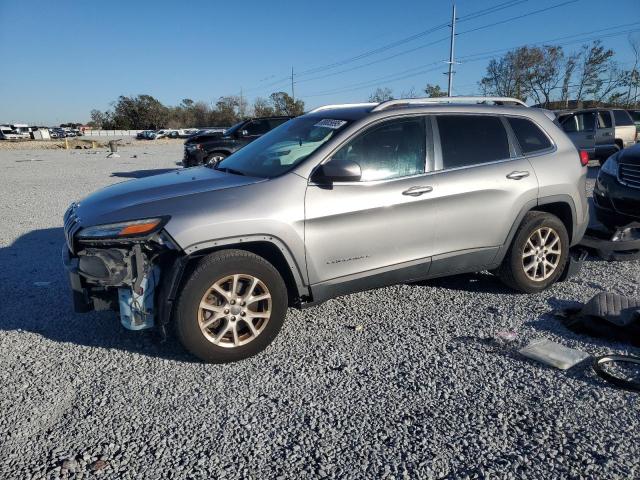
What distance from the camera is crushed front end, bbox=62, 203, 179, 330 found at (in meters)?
3.17

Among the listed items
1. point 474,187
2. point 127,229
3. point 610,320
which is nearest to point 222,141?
point 474,187

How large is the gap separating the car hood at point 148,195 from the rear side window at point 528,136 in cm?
258

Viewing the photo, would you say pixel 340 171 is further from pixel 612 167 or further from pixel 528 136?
pixel 612 167

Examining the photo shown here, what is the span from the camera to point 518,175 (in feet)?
14.2

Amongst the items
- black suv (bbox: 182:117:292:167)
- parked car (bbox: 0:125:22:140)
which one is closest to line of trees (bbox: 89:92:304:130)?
parked car (bbox: 0:125:22:140)

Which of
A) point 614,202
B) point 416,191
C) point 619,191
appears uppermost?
point 416,191

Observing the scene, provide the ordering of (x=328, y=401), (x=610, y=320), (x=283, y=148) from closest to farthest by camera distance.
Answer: (x=328, y=401)
(x=610, y=320)
(x=283, y=148)

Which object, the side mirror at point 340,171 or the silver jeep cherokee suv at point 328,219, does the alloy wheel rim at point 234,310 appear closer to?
the silver jeep cherokee suv at point 328,219

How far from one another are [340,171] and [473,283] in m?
2.30

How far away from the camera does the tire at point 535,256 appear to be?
14.5ft

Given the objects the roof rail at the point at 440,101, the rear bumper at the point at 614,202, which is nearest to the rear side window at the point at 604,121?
the rear bumper at the point at 614,202

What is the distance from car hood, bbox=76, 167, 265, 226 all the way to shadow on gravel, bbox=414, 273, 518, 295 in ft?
7.74

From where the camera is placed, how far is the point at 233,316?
3.34 metres

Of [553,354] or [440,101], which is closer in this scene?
[553,354]
